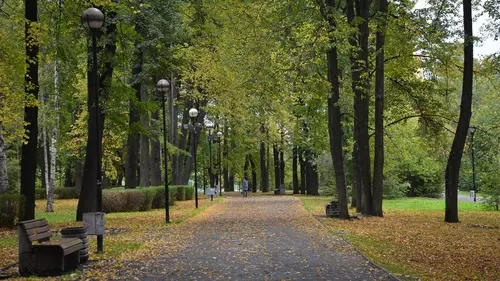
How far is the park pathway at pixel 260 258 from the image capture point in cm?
849

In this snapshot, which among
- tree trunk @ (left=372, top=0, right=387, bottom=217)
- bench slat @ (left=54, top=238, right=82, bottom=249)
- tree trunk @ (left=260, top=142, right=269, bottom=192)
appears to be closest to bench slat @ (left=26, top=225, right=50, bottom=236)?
bench slat @ (left=54, top=238, right=82, bottom=249)

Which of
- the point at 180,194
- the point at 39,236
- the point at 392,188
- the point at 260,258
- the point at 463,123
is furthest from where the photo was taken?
the point at 392,188

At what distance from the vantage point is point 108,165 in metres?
41.8

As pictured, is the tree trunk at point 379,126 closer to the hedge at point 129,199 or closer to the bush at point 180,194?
the hedge at point 129,199

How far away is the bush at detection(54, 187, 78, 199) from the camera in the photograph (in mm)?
42344

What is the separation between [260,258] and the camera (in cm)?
1020

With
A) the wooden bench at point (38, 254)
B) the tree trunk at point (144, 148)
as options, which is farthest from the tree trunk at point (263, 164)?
the wooden bench at point (38, 254)

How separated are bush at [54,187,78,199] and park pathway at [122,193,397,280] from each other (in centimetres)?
2942

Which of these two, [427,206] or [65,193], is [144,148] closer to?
[427,206]

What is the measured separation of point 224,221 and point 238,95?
14240 millimetres

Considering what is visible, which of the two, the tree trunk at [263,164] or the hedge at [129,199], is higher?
the tree trunk at [263,164]

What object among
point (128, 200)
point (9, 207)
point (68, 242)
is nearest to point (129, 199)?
point (128, 200)

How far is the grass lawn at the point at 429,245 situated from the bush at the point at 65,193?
28801 millimetres

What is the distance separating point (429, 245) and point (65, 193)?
3572cm
